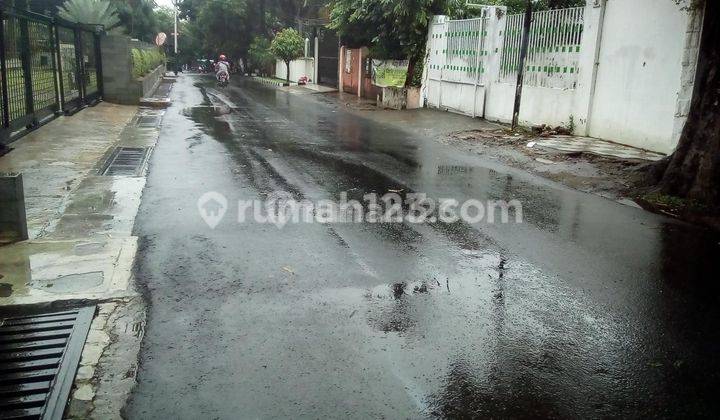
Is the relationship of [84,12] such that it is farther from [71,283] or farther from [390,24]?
[71,283]

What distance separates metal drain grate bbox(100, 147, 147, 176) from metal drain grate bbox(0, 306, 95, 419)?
535 cm

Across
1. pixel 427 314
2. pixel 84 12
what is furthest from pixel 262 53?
pixel 427 314

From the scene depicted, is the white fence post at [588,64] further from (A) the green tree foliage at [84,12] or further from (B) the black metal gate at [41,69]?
(A) the green tree foliage at [84,12]

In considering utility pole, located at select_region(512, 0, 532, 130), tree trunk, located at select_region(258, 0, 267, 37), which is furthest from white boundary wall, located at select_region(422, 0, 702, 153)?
tree trunk, located at select_region(258, 0, 267, 37)

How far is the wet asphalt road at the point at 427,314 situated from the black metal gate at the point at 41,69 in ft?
14.2

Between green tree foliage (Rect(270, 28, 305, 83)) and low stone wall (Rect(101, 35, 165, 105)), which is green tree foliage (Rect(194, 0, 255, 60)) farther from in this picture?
low stone wall (Rect(101, 35, 165, 105))

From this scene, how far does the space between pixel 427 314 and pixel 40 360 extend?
8.63ft

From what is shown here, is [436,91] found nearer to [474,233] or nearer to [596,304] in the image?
[474,233]

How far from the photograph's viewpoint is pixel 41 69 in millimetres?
13297

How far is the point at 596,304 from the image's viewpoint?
4.84 m

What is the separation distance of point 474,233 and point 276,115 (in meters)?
13.2

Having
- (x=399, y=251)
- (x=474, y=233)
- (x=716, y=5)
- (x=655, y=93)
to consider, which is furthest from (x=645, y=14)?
(x=399, y=251)

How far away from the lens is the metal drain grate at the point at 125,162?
31.1ft

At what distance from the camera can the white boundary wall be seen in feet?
38.1
